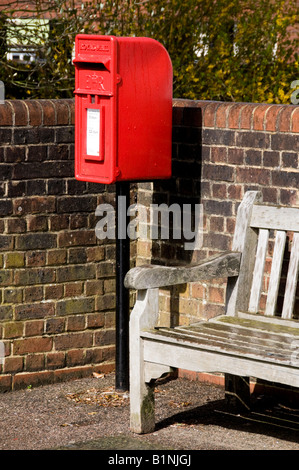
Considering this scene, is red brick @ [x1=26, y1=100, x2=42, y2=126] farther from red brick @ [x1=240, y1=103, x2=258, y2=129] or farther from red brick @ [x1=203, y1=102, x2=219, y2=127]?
red brick @ [x1=240, y1=103, x2=258, y2=129]

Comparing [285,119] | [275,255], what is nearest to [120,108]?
[285,119]

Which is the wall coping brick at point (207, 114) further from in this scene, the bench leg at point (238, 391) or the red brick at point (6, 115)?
the bench leg at point (238, 391)

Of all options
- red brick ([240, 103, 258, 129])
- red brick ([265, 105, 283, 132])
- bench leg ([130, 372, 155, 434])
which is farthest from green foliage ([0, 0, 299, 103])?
bench leg ([130, 372, 155, 434])

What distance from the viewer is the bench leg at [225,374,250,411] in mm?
5115

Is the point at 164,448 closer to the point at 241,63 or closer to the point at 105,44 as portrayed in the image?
the point at 105,44

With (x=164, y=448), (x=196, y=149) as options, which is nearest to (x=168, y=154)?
(x=196, y=149)

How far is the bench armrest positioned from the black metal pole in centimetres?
66

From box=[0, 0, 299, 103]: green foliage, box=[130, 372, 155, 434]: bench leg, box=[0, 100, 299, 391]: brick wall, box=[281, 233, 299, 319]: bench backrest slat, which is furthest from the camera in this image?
box=[0, 0, 299, 103]: green foliage

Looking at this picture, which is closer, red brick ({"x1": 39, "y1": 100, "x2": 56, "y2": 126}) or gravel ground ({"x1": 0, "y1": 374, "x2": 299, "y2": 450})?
gravel ground ({"x1": 0, "y1": 374, "x2": 299, "y2": 450})

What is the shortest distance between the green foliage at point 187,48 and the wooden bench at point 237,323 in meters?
3.37

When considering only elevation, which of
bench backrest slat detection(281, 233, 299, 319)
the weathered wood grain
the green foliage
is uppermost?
the green foliage

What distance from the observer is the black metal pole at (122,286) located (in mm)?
5281

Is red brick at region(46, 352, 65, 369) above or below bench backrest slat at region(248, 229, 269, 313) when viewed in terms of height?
below

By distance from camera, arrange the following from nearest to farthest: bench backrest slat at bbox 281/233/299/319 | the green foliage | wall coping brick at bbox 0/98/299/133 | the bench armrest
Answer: the bench armrest, bench backrest slat at bbox 281/233/299/319, wall coping brick at bbox 0/98/299/133, the green foliage
